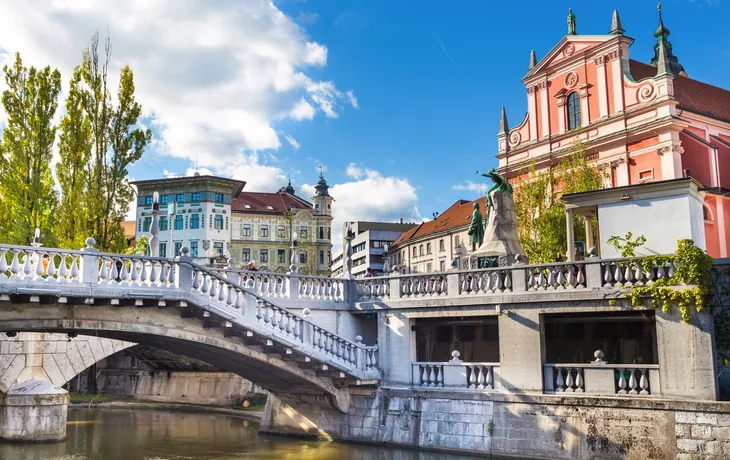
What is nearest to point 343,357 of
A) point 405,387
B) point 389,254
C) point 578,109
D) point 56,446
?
Answer: point 405,387

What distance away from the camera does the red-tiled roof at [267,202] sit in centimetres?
8731

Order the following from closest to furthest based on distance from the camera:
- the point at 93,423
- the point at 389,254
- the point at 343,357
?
1. the point at 343,357
2. the point at 93,423
3. the point at 389,254

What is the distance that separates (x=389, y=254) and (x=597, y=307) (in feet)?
259

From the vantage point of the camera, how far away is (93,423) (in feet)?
102

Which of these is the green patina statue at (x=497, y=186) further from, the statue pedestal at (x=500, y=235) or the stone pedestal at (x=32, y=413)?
the stone pedestal at (x=32, y=413)

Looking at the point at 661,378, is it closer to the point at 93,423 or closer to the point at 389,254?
the point at 93,423

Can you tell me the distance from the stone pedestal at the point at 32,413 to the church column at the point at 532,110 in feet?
104

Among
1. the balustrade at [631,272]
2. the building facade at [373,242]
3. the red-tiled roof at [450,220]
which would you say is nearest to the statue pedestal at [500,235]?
the balustrade at [631,272]

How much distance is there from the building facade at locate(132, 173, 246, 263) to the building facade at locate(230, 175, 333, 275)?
6499mm

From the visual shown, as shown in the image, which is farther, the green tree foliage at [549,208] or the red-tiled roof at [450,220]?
the red-tiled roof at [450,220]

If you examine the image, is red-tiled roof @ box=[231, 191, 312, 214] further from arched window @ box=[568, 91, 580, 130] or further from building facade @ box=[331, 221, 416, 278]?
arched window @ box=[568, 91, 580, 130]

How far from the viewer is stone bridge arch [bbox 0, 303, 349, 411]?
16.4 m

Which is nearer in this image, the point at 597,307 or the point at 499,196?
the point at 597,307

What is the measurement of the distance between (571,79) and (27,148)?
99.7 feet
